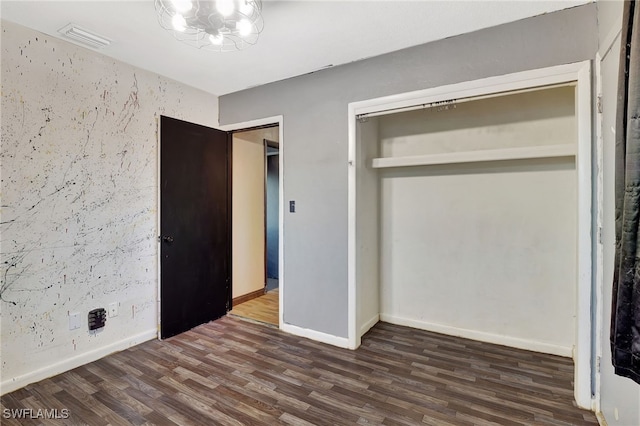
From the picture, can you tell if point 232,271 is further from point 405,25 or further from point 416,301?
point 405,25

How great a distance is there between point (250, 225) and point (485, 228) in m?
2.81

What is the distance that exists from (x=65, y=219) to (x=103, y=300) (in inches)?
29.1

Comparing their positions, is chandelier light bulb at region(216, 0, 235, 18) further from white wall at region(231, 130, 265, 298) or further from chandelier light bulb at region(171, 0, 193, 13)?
white wall at region(231, 130, 265, 298)

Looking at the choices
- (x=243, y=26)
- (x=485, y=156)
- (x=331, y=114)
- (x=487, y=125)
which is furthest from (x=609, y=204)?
(x=243, y=26)

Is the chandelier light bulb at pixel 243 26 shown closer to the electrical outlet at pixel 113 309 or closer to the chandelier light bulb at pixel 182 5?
the chandelier light bulb at pixel 182 5

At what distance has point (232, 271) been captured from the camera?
377 centimetres

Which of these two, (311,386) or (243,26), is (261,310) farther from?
(243,26)

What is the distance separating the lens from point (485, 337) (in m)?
2.80

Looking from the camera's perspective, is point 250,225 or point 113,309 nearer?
point 113,309

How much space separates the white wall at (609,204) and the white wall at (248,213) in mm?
3372

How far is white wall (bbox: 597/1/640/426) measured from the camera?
58.9 inches

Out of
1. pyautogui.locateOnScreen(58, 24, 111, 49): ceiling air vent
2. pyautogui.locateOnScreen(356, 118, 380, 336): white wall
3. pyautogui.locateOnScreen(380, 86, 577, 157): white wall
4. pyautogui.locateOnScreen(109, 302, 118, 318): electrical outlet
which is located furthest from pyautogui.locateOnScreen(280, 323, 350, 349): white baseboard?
pyautogui.locateOnScreen(58, 24, 111, 49): ceiling air vent

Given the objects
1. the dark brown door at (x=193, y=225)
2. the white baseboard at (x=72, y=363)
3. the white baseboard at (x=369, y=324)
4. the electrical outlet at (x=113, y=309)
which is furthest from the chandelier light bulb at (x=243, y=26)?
the white baseboard at (x=72, y=363)

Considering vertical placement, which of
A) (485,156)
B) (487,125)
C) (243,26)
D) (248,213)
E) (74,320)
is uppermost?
(243,26)
